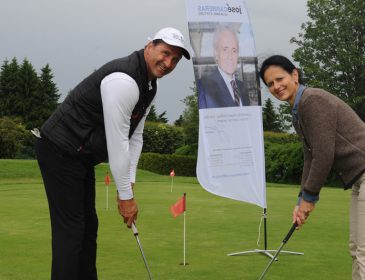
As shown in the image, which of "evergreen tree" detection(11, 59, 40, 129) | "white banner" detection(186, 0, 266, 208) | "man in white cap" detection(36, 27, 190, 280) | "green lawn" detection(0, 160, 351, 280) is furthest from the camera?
"evergreen tree" detection(11, 59, 40, 129)

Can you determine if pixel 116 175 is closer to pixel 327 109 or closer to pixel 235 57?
pixel 327 109

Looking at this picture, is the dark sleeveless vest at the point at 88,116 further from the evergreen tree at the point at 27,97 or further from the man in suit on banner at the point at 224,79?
the evergreen tree at the point at 27,97

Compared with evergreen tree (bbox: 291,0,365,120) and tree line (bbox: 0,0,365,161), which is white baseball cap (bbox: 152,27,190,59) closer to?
tree line (bbox: 0,0,365,161)

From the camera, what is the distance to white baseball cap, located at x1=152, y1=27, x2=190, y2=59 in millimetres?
3201

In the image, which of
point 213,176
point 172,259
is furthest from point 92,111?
point 213,176

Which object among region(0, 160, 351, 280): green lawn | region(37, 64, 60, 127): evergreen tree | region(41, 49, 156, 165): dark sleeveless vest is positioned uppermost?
region(37, 64, 60, 127): evergreen tree

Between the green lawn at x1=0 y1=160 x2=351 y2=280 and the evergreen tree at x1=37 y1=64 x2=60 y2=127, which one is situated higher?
the evergreen tree at x1=37 y1=64 x2=60 y2=127

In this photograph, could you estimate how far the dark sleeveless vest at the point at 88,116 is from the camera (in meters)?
3.28

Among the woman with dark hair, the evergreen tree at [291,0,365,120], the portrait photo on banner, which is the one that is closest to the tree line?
the evergreen tree at [291,0,365,120]

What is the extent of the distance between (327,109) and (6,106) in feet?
140

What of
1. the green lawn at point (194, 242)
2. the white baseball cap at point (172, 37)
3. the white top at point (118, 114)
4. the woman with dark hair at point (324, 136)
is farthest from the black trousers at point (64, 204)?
the woman with dark hair at point (324, 136)

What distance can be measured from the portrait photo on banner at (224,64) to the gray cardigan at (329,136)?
274cm

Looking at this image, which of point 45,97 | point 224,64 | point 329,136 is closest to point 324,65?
point 45,97

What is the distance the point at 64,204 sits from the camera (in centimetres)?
343
